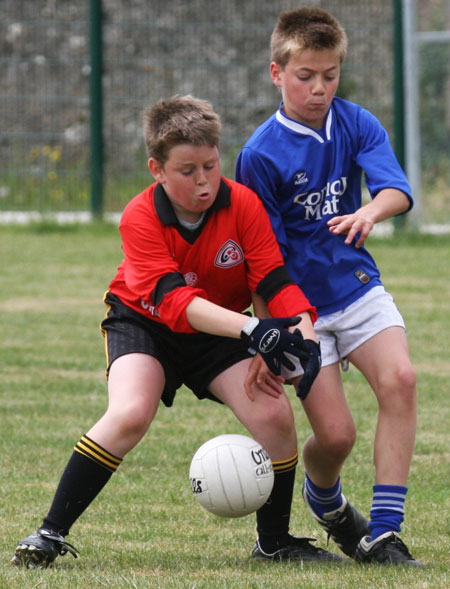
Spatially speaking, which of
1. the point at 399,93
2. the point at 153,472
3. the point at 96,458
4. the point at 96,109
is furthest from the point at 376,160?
the point at 96,109

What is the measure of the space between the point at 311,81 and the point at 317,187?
0.35 meters


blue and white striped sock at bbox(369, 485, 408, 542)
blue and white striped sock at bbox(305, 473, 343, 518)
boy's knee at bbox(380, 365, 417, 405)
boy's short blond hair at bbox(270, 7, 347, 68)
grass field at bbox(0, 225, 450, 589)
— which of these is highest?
Answer: boy's short blond hair at bbox(270, 7, 347, 68)

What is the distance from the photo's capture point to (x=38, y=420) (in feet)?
20.0

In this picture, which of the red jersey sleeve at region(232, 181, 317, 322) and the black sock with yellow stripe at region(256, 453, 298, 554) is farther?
the black sock with yellow stripe at region(256, 453, 298, 554)

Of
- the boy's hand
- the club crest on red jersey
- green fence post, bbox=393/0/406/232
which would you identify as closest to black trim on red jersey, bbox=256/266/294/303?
the club crest on red jersey

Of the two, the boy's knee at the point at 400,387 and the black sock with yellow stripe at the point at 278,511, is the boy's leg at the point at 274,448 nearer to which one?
the black sock with yellow stripe at the point at 278,511

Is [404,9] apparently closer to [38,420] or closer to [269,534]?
[38,420]

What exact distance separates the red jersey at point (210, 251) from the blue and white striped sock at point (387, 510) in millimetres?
612

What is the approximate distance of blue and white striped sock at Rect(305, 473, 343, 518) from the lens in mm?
4297

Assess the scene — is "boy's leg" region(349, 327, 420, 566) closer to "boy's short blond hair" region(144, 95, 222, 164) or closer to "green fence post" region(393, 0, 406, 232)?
"boy's short blond hair" region(144, 95, 222, 164)

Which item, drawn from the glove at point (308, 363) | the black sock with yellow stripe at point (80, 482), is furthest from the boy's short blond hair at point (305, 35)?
the black sock with yellow stripe at point (80, 482)

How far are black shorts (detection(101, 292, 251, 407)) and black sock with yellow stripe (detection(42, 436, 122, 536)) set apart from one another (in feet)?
1.05

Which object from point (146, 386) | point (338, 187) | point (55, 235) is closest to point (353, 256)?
point (338, 187)

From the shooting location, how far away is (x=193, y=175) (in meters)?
3.88
